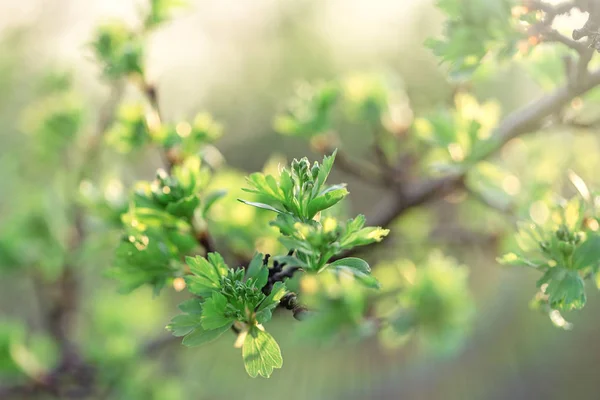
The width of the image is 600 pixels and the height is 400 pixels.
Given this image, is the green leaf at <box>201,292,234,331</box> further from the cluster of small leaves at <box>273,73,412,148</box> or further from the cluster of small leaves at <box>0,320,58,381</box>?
the cluster of small leaves at <box>0,320,58,381</box>

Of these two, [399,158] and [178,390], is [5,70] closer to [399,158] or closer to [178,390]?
[178,390]

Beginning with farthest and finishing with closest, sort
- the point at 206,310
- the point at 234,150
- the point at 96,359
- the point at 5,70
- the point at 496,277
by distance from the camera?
the point at 234,150 < the point at 496,277 < the point at 5,70 < the point at 96,359 < the point at 206,310

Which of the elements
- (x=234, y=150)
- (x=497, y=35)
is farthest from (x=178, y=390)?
(x=234, y=150)

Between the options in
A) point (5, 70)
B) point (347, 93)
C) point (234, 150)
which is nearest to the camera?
point (347, 93)

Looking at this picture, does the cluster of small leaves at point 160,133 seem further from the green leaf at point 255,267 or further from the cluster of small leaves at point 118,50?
the green leaf at point 255,267

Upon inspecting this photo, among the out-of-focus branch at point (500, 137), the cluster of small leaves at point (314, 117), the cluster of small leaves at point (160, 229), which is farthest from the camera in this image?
the cluster of small leaves at point (314, 117)

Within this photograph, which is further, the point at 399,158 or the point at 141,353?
the point at 141,353

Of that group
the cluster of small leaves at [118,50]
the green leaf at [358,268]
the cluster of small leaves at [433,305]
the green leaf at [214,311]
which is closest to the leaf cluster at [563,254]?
the green leaf at [358,268]
